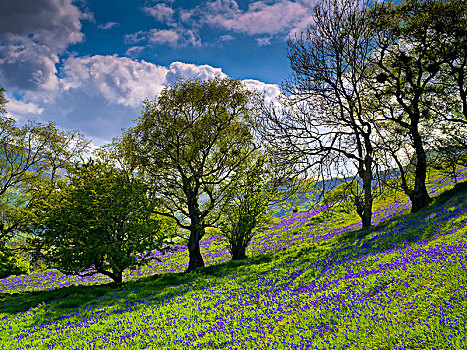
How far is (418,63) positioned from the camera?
1719 cm

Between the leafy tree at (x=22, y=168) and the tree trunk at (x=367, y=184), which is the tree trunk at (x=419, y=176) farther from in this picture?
the leafy tree at (x=22, y=168)

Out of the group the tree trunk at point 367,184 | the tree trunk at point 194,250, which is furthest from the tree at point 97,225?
the tree trunk at point 367,184

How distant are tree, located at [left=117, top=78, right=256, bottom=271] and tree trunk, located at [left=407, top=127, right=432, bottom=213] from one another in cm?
1225

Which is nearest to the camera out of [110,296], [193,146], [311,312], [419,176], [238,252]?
[311,312]

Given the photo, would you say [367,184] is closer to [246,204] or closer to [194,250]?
[246,204]

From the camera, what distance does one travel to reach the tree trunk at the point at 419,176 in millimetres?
17562

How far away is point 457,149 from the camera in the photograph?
16.7 metres

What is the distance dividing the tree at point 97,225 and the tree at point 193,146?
2523 mm

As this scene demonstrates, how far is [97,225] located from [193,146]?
357 inches

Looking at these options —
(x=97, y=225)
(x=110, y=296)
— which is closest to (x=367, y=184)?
(x=110, y=296)

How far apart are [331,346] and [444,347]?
179 cm

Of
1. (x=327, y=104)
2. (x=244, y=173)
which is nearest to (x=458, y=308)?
(x=327, y=104)

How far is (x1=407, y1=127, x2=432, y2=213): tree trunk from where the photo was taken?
17.6m

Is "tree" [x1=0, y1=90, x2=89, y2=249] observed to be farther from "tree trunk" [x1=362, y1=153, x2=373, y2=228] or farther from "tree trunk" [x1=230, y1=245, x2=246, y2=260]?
"tree trunk" [x1=362, y1=153, x2=373, y2=228]
